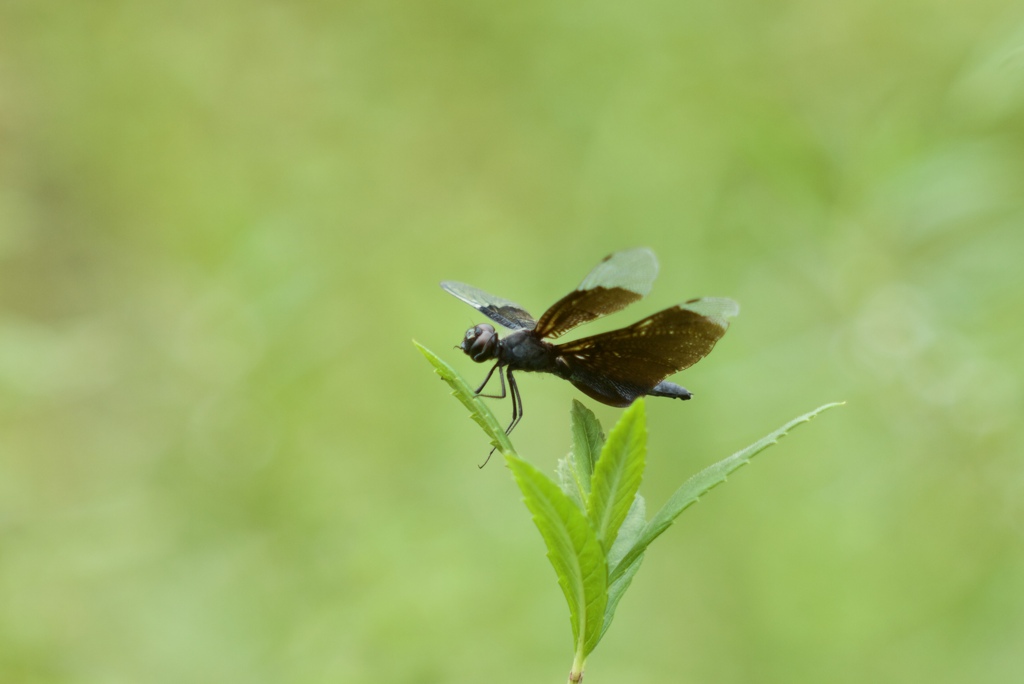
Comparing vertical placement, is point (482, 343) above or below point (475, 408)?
above

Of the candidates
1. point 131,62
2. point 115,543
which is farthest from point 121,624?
A: point 131,62

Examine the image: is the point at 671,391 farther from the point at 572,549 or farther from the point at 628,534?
the point at 572,549

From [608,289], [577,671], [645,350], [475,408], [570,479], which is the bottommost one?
[577,671]

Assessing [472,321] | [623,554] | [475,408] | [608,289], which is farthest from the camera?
[472,321]

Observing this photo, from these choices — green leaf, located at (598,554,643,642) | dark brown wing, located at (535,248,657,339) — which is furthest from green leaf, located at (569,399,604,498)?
dark brown wing, located at (535,248,657,339)

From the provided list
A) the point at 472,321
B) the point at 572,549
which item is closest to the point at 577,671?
the point at 572,549

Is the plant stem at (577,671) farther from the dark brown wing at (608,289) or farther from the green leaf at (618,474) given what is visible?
the dark brown wing at (608,289)

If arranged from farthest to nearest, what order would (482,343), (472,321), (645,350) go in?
(472,321) → (482,343) → (645,350)
